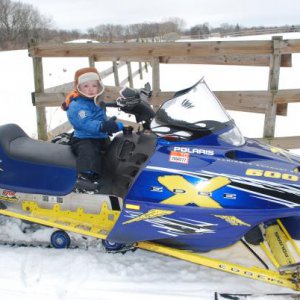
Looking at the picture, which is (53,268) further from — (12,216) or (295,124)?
(295,124)

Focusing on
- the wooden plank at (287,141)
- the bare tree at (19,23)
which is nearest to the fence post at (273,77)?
the wooden plank at (287,141)

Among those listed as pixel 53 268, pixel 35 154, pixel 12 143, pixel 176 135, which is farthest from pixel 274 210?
pixel 12 143

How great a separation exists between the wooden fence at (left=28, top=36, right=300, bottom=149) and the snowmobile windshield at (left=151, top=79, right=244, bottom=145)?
2.40m

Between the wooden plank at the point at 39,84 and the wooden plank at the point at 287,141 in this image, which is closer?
the wooden plank at the point at 287,141

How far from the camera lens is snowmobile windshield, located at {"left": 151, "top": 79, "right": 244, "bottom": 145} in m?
2.88

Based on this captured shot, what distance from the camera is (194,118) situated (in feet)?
9.52

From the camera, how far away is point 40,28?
46.9 metres

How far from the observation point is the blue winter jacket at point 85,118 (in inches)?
128

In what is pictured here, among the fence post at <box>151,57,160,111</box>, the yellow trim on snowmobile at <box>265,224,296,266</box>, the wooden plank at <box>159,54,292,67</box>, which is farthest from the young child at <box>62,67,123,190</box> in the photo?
the wooden plank at <box>159,54,292,67</box>

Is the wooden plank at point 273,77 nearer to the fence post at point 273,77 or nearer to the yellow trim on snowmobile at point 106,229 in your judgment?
the fence post at point 273,77

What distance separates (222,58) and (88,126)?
122 inches

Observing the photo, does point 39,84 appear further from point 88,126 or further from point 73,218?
point 73,218

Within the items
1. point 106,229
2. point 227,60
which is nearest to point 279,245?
point 106,229

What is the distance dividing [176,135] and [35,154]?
121cm
